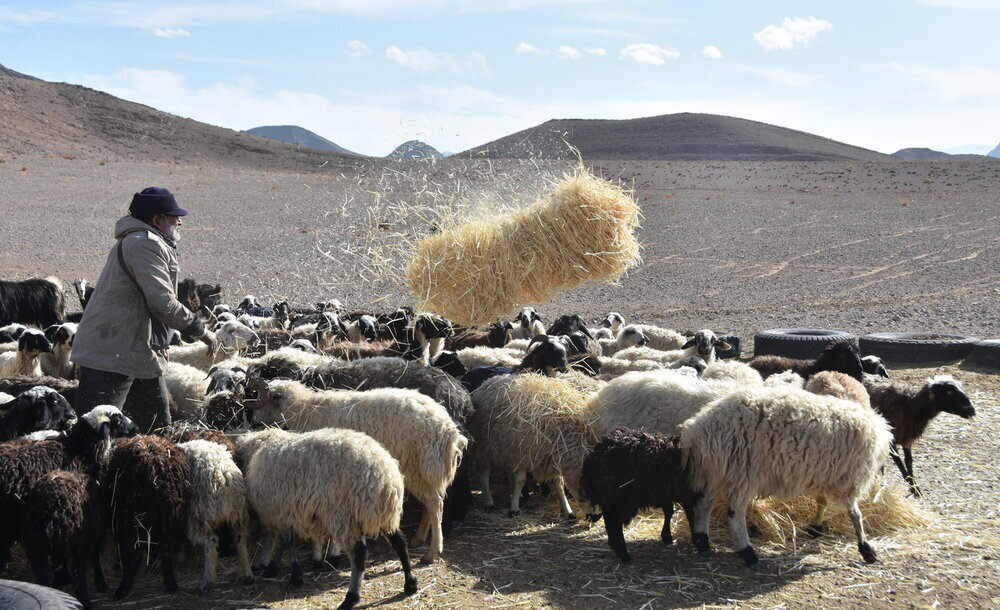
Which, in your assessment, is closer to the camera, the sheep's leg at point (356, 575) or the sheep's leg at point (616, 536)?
the sheep's leg at point (356, 575)

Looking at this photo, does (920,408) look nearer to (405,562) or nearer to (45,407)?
(405,562)

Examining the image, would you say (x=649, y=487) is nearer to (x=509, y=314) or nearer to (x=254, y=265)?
(x=509, y=314)

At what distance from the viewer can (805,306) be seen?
17516 mm

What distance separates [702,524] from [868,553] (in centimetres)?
103

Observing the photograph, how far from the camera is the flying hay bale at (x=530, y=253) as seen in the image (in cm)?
726

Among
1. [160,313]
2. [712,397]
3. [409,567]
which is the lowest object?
[409,567]

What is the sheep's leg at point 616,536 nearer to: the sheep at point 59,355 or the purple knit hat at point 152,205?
the purple knit hat at point 152,205

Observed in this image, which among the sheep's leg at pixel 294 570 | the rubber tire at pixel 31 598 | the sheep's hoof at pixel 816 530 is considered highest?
the rubber tire at pixel 31 598

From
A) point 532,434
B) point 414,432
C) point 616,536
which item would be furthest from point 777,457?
point 414,432

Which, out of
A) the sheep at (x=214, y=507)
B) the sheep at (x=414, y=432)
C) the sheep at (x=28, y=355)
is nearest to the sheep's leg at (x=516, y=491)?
the sheep at (x=414, y=432)

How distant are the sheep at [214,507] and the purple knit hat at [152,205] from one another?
152 cm

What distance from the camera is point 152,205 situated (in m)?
5.48

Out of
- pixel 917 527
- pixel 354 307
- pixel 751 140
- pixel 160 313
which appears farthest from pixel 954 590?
pixel 751 140

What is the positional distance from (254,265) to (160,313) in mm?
17156
